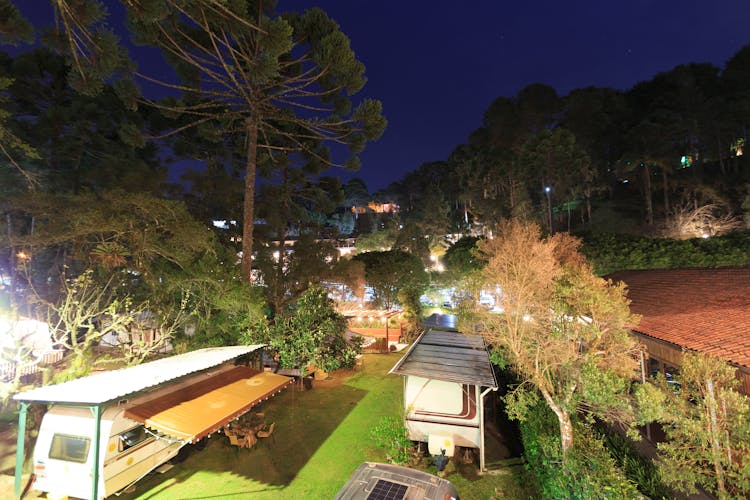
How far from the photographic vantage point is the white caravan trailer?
558 centimetres

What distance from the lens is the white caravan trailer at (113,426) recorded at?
558 centimetres

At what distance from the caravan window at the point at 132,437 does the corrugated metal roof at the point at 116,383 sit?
91cm

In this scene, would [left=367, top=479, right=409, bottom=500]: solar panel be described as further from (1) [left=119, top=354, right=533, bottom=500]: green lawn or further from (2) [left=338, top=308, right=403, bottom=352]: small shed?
(2) [left=338, top=308, right=403, bottom=352]: small shed

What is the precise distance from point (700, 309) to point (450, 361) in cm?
623

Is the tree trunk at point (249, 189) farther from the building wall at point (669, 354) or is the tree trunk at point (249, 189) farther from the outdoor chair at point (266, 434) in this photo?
the building wall at point (669, 354)

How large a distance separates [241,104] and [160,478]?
11.1 meters

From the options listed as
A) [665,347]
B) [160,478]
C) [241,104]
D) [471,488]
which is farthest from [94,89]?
[665,347]

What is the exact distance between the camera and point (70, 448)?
5754 mm

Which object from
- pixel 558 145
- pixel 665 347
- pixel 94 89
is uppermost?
pixel 558 145

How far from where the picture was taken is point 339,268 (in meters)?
20.7

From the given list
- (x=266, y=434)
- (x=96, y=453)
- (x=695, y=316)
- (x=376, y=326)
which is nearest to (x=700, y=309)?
(x=695, y=316)

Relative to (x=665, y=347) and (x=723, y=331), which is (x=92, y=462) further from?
(x=723, y=331)

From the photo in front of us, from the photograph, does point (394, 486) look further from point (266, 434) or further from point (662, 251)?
point (662, 251)

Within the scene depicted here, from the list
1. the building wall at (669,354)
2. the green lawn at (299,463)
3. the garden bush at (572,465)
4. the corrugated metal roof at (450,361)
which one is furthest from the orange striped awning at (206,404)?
the building wall at (669,354)
